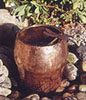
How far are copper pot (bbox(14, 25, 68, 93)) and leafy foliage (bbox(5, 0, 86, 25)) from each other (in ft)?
2.91

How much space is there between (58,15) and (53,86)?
1579 millimetres

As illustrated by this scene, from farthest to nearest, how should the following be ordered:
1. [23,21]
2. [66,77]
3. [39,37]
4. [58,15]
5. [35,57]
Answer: [58,15], [23,21], [66,77], [39,37], [35,57]

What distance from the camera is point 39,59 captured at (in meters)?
2.71

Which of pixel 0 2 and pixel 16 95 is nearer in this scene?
pixel 16 95

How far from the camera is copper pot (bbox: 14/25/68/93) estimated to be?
2.69m

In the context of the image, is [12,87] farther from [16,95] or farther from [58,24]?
[58,24]

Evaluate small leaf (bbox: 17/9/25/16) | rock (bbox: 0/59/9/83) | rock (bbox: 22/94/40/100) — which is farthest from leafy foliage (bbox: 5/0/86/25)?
rock (bbox: 22/94/40/100)

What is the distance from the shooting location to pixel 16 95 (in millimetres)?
3102

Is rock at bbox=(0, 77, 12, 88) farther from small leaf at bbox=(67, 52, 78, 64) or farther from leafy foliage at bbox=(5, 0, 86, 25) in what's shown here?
leafy foliage at bbox=(5, 0, 86, 25)

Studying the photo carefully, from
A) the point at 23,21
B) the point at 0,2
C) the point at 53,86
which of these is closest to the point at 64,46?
the point at 53,86

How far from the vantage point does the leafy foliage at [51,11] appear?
3895mm

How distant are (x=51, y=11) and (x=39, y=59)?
1.75 m

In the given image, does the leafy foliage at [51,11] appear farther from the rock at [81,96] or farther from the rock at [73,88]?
the rock at [81,96]

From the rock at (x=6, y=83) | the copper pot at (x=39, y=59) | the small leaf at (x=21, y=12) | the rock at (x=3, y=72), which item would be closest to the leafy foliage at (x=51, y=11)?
the small leaf at (x=21, y=12)
